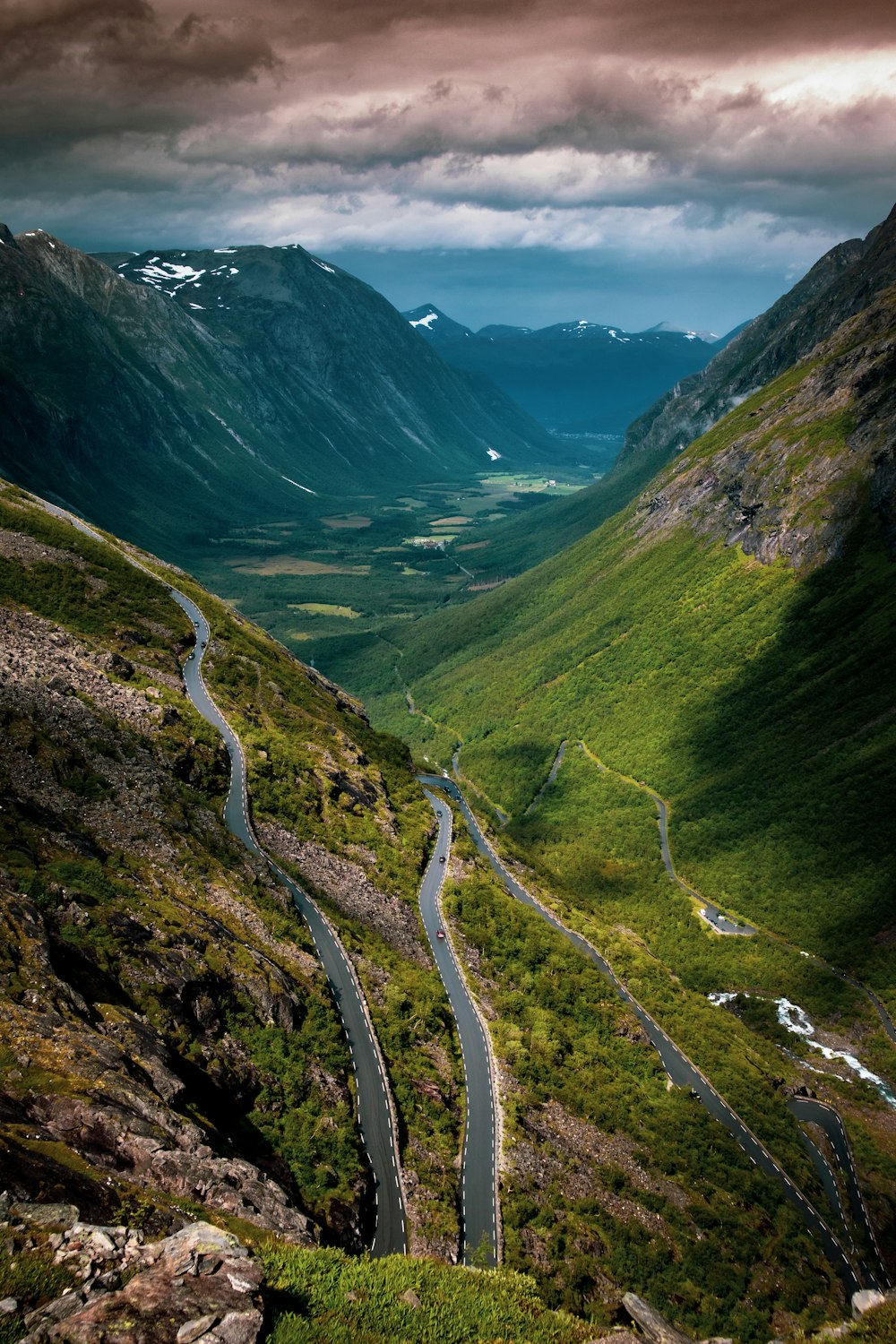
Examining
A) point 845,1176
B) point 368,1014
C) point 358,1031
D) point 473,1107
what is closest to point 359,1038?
point 358,1031

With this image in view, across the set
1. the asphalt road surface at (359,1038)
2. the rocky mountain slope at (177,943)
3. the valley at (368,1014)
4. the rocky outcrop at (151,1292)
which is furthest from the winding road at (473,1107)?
the rocky outcrop at (151,1292)

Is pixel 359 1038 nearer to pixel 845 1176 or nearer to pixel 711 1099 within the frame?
pixel 711 1099

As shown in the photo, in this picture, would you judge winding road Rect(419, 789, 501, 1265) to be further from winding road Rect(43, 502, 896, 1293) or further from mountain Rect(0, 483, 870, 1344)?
mountain Rect(0, 483, 870, 1344)

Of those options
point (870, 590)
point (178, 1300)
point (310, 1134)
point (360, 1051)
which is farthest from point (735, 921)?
point (178, 1300)

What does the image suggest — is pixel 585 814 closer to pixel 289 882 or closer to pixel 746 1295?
pixel 289 882

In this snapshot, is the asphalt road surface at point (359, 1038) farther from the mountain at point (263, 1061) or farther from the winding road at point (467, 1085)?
the mountain at point (263, 1061)

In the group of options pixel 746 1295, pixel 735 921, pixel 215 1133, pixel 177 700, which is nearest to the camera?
pixel 215 1133

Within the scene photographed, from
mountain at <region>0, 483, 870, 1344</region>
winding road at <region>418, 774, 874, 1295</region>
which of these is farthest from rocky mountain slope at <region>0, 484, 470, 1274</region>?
winding road at <region>418, 774, 874, 1295</region>
